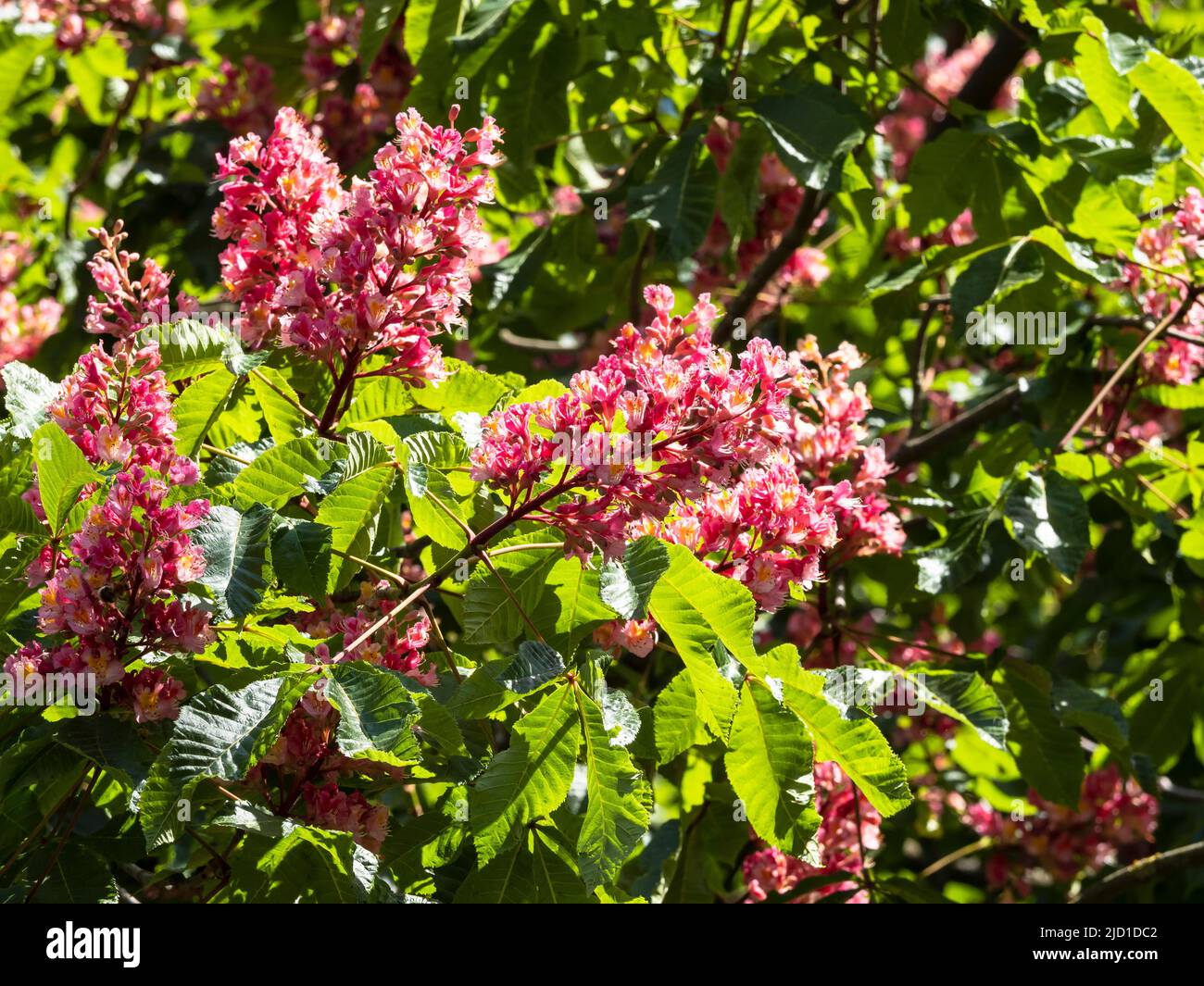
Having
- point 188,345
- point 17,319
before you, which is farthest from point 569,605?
point 17,319

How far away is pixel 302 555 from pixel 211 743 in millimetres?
338

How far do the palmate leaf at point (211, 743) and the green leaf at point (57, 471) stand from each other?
41 cm

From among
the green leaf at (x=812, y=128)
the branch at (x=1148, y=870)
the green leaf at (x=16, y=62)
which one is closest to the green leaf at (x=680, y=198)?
the green leaf at (x=812, y=128)

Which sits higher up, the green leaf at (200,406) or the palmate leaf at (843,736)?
the green leaf at (200,406)

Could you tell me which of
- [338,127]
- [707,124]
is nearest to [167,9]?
[338,127]

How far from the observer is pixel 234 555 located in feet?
6.73

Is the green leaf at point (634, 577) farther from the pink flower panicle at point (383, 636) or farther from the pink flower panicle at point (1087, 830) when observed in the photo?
the pink flower panicle at point (1087, 830)

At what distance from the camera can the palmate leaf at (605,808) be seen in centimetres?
205

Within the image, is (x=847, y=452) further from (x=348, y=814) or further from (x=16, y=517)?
(x=16, y=517)

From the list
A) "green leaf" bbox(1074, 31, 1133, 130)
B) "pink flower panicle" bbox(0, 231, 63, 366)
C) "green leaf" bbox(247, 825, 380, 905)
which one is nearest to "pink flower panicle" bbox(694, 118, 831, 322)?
"green leaf" bbox(1074, 31, 1133, 130)

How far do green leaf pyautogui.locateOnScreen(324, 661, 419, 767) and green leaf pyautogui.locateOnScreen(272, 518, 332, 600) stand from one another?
149mm

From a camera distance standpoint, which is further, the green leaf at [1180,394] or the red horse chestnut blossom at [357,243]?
the green leaf at [1180,394]

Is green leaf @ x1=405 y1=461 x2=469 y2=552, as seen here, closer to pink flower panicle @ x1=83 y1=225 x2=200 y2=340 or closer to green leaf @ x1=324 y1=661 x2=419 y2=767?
green leaf @ x1=324 y1=661 x2=419 y2=767
